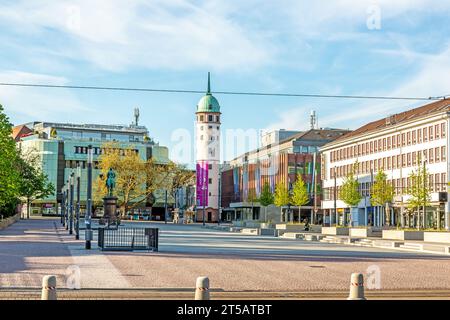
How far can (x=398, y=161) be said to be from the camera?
299 ft

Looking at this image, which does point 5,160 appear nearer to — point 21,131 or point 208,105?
point 208,105

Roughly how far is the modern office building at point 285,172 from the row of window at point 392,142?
30.8ft

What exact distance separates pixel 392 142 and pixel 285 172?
120 ft

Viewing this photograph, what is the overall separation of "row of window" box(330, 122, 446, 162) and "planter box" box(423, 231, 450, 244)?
25112 millimetres

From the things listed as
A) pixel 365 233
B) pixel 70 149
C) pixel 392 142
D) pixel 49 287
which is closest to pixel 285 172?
pixel 392 142

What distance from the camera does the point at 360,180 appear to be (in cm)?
10181

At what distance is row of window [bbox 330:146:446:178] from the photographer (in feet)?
265

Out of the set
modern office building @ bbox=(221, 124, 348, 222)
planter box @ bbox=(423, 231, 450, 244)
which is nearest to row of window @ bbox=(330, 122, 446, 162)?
modern office building @ bbox=(221, 124, 348, 222)

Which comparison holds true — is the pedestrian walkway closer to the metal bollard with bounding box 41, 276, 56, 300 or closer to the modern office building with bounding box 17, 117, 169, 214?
the metal bollard with bounding box 41, 276, 56, 300

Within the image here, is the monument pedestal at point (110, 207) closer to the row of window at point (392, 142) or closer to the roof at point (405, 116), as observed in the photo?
the row of window at point (392, 142)

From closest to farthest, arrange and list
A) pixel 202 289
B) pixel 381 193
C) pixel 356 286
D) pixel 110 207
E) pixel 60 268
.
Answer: pixel 202 289 < pixel 356 286 < pixel 60 268 < pixel 381 193 < pixel 110 207
